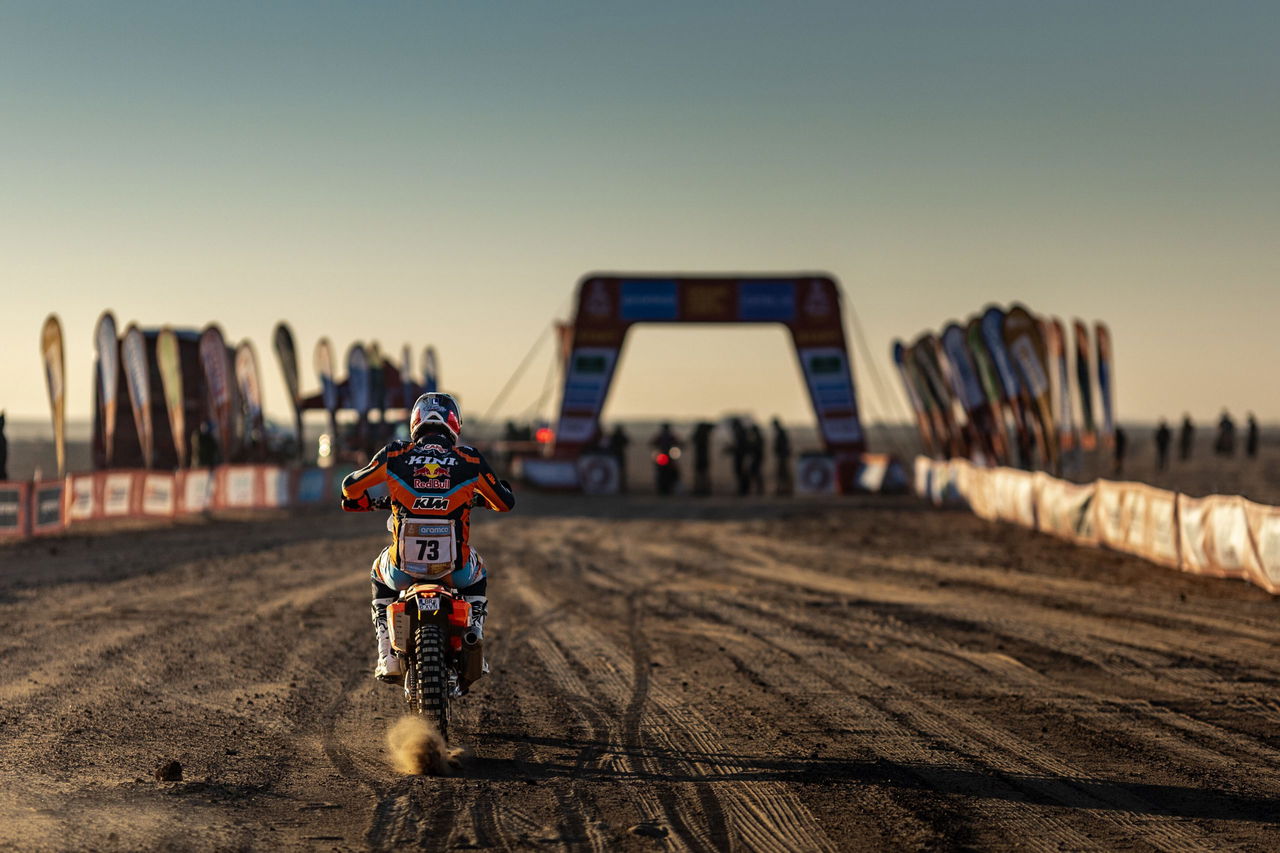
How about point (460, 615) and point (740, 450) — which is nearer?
point (460, 615)

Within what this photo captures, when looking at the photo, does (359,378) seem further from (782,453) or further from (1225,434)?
(1225,434)

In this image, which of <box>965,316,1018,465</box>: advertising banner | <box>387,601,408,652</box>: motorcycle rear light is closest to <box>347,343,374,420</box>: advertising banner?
<box>965,316,1018,465</box>: advertising banner

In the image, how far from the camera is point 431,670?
698 cm

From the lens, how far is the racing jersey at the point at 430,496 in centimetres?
732

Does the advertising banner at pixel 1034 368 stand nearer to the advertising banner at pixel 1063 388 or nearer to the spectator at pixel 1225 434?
the advertising banner at pixel 1063 388

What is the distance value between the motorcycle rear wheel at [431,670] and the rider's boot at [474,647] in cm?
25

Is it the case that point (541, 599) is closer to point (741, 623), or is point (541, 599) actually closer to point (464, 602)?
point (741, 623)

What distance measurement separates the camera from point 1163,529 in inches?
711

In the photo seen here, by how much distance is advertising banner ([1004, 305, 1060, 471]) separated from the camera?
27.3 meters

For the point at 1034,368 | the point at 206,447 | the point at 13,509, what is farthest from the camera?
the point at 206,447

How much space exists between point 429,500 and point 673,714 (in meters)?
2.36

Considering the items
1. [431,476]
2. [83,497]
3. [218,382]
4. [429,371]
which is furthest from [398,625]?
[429,371]

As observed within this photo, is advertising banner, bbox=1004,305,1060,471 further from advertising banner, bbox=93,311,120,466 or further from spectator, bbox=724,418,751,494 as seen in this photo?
advertising banner, bbox=93,311,120,466

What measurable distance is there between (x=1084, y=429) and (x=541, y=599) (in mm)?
23392
